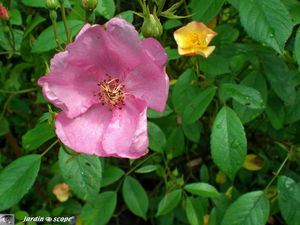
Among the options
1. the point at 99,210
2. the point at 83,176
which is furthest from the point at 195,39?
the point at 99,210

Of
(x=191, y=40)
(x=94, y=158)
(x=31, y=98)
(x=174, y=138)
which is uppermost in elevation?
(x=191, y=40)

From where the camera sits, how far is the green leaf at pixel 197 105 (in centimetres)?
106

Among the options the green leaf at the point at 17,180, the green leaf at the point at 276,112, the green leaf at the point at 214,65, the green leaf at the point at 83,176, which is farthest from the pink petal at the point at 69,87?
the green leaf at the point at 276,112

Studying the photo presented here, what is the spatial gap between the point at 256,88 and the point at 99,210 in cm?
94

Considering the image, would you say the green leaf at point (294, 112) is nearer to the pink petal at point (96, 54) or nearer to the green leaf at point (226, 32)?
the green leaf at point (226, 32)

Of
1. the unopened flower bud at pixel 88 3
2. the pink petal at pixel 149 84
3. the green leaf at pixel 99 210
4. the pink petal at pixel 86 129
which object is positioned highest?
the unopened flower bud at pixel 88 3

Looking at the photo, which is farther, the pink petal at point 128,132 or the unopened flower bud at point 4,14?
the unopened flower bud at point 4,14

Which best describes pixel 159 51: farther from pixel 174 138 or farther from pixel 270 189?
pixel 270 189

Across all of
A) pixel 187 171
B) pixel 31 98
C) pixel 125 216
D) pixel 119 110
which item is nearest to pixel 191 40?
pixel 119 110

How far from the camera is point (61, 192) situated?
1430mm

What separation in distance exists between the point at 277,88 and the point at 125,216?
1.34 m

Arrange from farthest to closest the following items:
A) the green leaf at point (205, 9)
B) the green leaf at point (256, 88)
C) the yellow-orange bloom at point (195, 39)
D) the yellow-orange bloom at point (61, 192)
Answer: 1. the yellow-orange bloom at point (61, 192)
2. the green leaf at point (256, 88)
3. the yellow-orange bloom at point (195, 39)
4. the green leaf at point (205, 9)

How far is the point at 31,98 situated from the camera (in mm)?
2129

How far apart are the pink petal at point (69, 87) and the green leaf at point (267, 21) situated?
54cm
